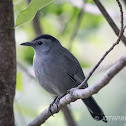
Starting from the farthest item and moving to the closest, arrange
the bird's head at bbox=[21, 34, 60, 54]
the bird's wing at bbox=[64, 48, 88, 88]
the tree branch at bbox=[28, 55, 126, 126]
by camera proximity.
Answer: the bird's head at bbox=[21, 34, 60, 54] < the bird's wing at bbox=[64, 48, 88, 88] < the tree branch at bbox=[28, 55, 126, 126]

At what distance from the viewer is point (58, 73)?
413 centimetres

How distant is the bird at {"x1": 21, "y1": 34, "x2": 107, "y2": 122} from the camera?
4.13 metres

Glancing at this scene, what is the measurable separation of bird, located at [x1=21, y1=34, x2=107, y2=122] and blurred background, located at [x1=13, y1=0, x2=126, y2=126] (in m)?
0.55

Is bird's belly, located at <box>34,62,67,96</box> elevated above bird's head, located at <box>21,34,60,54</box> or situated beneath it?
situated beneath

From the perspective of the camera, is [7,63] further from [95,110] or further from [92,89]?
[92,89]

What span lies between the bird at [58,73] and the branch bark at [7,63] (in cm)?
49

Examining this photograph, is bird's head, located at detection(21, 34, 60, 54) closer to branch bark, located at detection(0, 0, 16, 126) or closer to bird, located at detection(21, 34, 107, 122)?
bird, located at detection(21, 34, 107, 122)

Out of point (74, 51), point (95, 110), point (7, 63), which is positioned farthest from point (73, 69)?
point (74, 51)

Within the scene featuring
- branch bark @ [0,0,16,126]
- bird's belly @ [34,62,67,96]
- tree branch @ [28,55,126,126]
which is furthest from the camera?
bird's belly @ [34,62,67,96]

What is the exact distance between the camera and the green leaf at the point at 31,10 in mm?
2768

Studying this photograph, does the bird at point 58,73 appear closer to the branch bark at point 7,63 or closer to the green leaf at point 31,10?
the branch bark at point 7,63

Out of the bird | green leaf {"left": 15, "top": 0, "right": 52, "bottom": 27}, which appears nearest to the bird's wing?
the bird

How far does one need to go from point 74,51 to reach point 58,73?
1780 millimetres

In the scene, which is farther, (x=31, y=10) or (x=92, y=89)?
(x=31, y=10)
